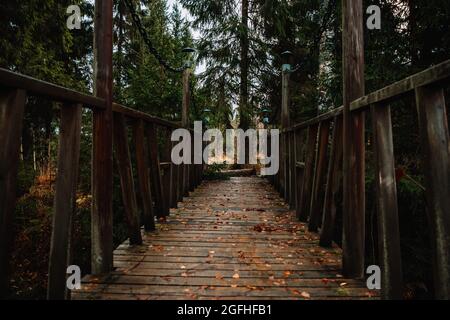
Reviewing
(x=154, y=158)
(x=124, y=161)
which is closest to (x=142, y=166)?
(x=154, y=158)

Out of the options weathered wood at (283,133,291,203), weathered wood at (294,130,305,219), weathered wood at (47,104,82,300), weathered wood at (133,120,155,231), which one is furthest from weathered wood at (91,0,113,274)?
weathered wood at (283,133,291,203)

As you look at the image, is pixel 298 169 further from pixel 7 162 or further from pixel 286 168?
pixel 7 162

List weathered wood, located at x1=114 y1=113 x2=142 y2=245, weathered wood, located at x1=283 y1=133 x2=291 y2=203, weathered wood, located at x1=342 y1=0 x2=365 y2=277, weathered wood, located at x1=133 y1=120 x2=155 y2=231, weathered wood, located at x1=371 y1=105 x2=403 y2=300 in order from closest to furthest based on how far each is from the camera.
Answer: weathered wood, located at x1=371 y1=105 x2=403 y2=300 → weathered wood, located at x1=342 y1=0 x2=365 y2=277 → weathered wood, located at x1=114 y1=113 x2=142 y2=245 → weathered wood, located at x1=133 y1=120 x2=155 y2=231 → weathered wood, located at x1=283 y1=133 x2=291 y2=203

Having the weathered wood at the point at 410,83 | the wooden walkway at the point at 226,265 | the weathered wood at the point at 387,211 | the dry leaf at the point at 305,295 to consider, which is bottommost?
the dry leaf at the point at 305,295

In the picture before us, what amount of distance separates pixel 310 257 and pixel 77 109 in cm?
245

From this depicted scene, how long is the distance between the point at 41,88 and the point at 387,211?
2040 mm

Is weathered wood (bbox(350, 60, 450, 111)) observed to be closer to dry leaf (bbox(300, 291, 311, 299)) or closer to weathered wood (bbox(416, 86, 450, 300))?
weathered wood (bbox(416, 86, 450, 300))

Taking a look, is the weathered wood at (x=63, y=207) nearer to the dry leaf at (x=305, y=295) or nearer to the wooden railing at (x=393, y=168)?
the dry leaf at (x=305, y=295)

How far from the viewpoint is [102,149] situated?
8.67 feet

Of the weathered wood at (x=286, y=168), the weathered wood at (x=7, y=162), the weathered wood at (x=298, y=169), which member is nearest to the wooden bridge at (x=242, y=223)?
the weathered wood at (x=7, y=162)

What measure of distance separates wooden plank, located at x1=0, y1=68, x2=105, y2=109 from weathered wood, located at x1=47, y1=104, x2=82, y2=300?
4.3 inches

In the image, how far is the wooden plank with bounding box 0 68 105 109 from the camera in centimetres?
139

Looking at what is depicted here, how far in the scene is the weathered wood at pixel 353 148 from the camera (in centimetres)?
262

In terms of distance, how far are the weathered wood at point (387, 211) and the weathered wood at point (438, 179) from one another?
1.50 feet
